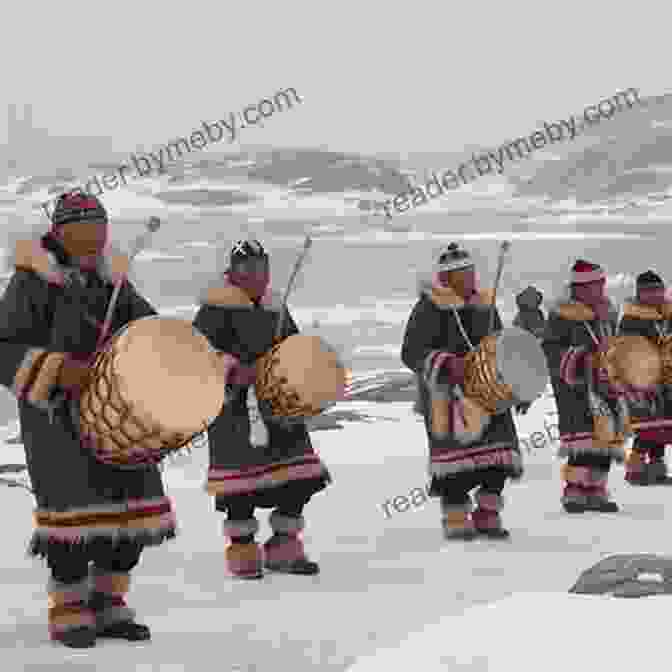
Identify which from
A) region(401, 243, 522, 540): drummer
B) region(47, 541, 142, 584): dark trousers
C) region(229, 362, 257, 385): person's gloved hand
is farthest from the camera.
A: region(401, 243, 522, 540): drummer

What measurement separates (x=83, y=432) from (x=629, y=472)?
16.9 feet

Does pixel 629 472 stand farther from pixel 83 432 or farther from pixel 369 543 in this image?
pixel 83 432

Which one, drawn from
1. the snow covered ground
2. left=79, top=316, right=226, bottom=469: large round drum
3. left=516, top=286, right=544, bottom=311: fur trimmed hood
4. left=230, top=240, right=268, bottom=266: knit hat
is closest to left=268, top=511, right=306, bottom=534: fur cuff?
the snow covered ground

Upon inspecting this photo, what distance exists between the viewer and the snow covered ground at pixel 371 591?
311 cm

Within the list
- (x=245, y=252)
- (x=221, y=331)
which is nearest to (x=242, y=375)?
(x=221, y=331)

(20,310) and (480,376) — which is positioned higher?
(20,310)

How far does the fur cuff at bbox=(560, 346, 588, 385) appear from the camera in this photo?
24.0 feet

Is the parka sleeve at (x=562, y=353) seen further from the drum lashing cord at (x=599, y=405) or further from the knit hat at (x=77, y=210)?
the knit hat at (x=77, y=210)

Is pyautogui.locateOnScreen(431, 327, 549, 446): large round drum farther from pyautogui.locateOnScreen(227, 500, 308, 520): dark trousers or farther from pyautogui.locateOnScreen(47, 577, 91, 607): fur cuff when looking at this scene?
pyautogui.locateOnScreen(47, 577, 91, 607): fur cuff

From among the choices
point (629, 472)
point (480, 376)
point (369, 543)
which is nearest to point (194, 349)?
point (480, 376)

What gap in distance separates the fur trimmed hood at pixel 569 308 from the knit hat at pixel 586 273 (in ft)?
0.27

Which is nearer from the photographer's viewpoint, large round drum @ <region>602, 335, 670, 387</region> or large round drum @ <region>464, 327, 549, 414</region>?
large round drum @ <region>464, 327, 549, 414</region>

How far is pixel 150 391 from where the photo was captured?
152 inches

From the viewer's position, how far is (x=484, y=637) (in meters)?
3.05
